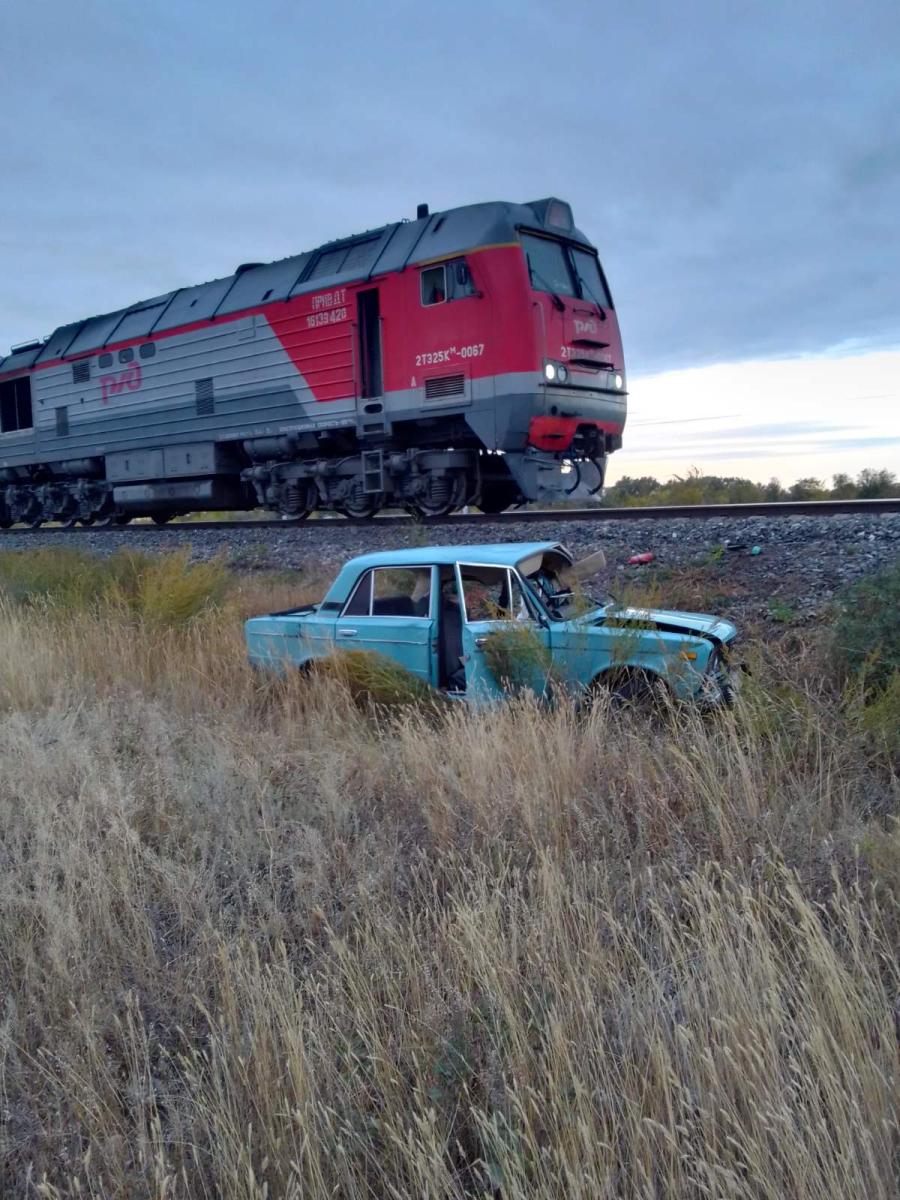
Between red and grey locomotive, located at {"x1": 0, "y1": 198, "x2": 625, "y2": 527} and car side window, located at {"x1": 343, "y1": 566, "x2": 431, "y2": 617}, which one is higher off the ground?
red and grey locomotive, located at {"x1": 0, "y1": 198, "x2": 625, "y2": 527}

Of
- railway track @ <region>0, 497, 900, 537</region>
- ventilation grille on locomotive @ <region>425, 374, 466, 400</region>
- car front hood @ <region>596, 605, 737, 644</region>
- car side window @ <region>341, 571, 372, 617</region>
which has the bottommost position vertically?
car front hood @ <region>596, 605, 737, 644</region>

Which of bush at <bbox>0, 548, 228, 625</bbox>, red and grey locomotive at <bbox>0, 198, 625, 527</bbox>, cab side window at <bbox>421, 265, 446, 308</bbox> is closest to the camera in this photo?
bush at <bbox>0, 548, 228, 625</bbox>

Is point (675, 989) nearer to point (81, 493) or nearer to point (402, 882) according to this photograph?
point (402, 882)

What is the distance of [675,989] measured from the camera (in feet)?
9.61

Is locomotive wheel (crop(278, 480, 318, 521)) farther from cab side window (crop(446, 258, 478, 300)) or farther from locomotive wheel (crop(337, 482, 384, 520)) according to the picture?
cab side window (crop(446, 258, 478, 300))

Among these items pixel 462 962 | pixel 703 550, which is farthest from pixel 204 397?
pixel 462 962

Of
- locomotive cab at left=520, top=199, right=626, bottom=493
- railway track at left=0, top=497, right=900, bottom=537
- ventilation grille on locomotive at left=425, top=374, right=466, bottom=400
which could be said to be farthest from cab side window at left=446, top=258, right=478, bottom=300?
railway track at left=0, top=497, right=900, bottom=537

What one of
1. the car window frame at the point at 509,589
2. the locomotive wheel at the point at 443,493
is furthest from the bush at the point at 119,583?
the car window frame at the point at 509,589

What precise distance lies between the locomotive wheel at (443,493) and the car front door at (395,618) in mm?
5870

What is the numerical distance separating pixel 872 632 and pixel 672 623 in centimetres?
121

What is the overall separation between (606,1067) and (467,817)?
6.26 ft

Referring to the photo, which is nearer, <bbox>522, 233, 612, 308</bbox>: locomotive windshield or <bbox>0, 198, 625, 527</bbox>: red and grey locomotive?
<bbox>0, 198, 625, 527</bbox>: red and grey locomotive

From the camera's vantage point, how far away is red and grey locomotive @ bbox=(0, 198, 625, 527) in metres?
11.9

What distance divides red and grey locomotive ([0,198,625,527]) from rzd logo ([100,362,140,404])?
4 cm
